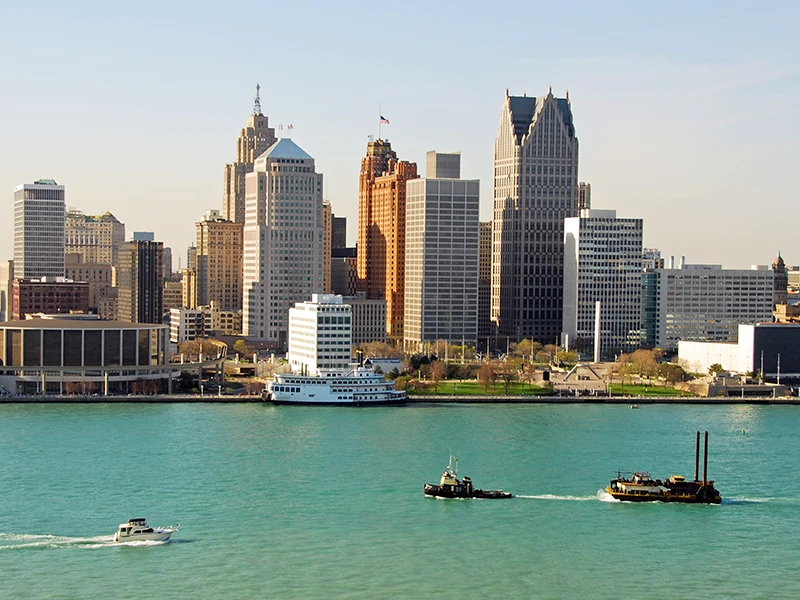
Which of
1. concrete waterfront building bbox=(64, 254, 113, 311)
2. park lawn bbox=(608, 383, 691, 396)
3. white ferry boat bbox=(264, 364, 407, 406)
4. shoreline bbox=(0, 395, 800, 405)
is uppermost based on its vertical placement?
concrete waterfront building bbox=(64, 254, 113, 311)

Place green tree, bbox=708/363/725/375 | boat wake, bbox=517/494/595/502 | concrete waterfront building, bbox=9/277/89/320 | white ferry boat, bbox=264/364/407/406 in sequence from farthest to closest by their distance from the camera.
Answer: concrete waterfront building, bbox=9/277/89/320, green tree, bbox=708/363/725/375, white ferry boat, bbox=264/364/407/406, boat wake, bbox=517/494/595/502

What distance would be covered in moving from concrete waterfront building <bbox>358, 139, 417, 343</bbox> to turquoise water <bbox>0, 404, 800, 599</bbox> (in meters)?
61.9

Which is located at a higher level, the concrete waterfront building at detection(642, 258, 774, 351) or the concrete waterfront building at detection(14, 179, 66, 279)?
the concrete waterfront building at detection(14, 179, 66, 279)

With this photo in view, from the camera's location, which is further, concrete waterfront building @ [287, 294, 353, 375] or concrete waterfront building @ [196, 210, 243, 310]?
concrete waterfront building @ [196, 210, 243, 310]

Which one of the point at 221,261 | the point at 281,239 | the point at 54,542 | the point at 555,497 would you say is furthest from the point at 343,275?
the point at 54,542

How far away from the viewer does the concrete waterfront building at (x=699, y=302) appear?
129 m

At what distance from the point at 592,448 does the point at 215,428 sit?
66.1 ft

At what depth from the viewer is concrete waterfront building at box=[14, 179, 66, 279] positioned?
16962 centimetres

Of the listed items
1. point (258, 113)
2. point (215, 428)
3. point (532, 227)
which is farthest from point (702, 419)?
point (258, 113)

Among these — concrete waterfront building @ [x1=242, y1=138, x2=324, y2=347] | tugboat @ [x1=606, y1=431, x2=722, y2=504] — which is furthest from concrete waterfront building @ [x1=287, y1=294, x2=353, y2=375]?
tugboat @ [x1=606, y1=431, x2=722, y2=504]

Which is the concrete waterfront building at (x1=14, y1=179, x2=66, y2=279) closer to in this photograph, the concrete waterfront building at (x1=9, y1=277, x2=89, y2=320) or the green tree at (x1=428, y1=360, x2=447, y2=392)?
the concrete waterfront building at (x1=9, y1=277, x2=89, y2=320)

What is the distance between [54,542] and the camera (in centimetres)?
4681

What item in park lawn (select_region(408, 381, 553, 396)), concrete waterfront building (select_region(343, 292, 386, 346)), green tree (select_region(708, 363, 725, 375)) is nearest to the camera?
park lawn (select_region(408, 381, 553, 396))

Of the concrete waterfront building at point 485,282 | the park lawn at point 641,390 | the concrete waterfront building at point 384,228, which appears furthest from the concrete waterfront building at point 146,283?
the park lawn at point 641,390
